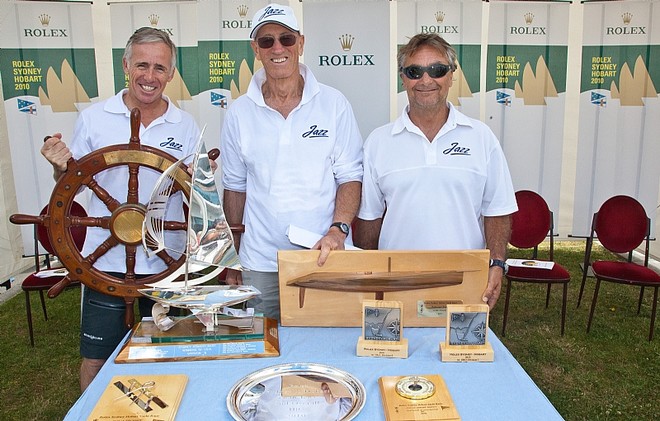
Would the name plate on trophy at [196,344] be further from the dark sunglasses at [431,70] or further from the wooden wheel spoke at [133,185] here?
the dark sunglasses at [431,70]

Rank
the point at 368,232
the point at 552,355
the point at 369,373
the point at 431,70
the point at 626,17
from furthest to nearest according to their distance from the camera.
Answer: the point at 626,17, the point at 552,355, the point at 368,232, the point at 431,70, the point at 369,373

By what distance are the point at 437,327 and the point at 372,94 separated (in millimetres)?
2242

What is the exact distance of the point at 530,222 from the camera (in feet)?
13.5

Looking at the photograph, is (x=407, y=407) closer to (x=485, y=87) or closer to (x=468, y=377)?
(x=468, y=377)

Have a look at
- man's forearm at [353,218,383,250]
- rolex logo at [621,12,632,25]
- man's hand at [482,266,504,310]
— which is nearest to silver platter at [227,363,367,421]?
man's hand at [482,266,504,310]

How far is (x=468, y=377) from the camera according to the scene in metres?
1.38

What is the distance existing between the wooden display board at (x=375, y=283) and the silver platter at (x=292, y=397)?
31 cm

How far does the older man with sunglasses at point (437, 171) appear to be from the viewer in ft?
6.49

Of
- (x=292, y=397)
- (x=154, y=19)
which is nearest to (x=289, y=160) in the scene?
(x=292, y=397)


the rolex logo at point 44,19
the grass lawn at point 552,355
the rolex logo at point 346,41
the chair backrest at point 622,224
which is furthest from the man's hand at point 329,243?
the rolex logo at point 44,19

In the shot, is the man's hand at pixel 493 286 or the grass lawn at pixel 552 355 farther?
the grass lawn at pixel 552 355

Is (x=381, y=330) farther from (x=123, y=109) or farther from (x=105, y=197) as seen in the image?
(x=123, y=109)

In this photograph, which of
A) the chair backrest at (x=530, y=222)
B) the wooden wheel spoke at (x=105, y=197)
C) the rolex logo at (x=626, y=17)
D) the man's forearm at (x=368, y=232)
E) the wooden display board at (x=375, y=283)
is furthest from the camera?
the rolex logo at (x=626, y=17)

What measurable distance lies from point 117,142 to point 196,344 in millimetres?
831
